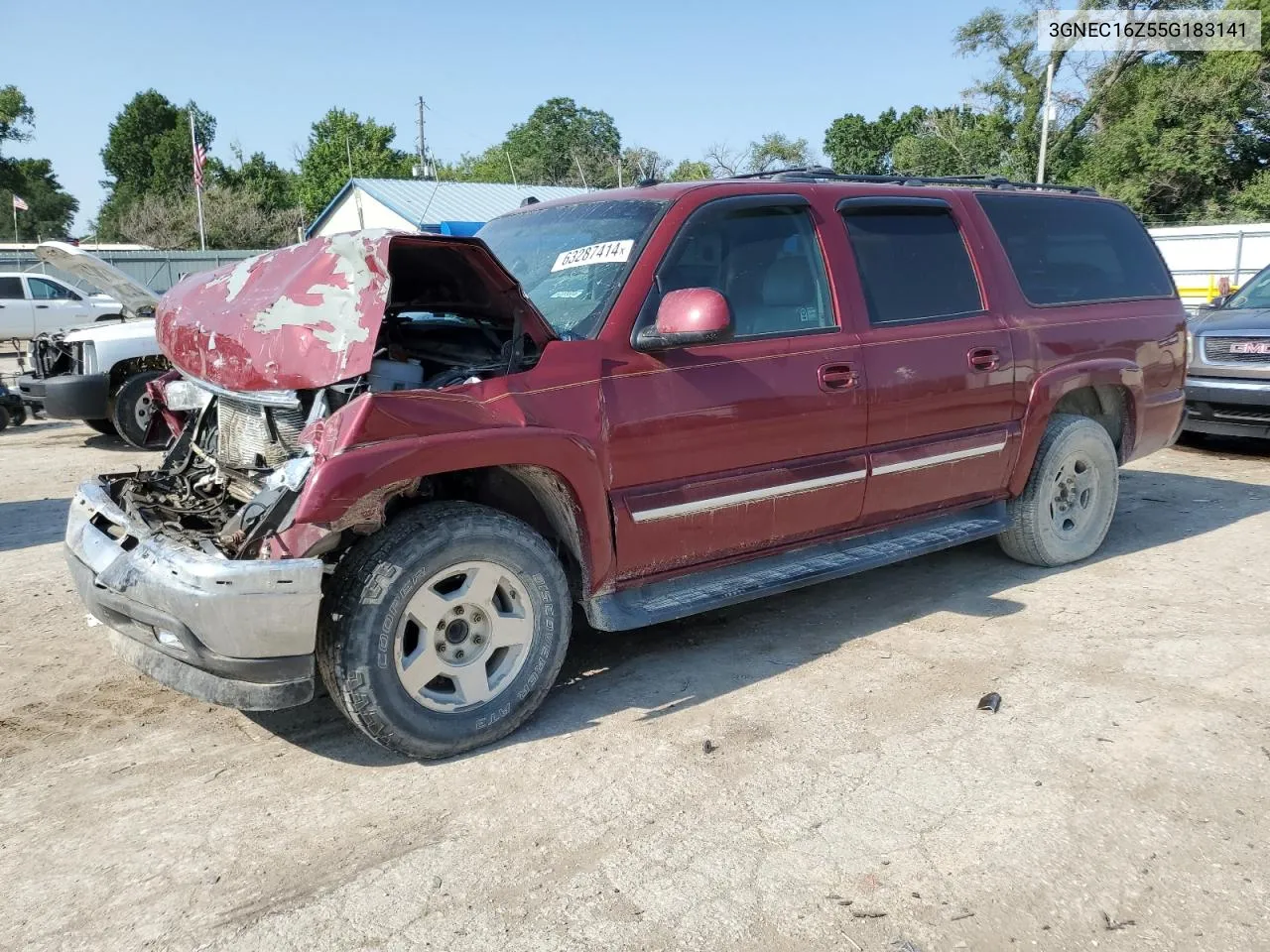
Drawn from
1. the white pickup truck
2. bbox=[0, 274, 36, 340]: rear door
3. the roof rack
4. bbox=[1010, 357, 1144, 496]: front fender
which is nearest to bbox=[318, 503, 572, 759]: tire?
the roof rack

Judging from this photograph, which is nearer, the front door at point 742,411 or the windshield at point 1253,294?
the front door at point 742,411

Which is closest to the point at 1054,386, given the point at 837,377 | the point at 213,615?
the point at 837,377

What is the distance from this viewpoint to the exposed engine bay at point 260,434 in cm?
312

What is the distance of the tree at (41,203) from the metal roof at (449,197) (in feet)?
132

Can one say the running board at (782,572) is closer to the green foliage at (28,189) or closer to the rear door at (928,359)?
the rear door at (928,359)

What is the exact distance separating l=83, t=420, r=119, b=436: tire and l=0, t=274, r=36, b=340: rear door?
1209 centimetres

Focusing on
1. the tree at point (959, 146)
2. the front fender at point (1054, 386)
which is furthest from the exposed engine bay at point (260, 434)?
the tree at point (959, 146)

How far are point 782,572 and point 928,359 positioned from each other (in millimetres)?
1193

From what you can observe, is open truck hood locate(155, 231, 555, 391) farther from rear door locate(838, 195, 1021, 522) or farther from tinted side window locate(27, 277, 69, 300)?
tinted side window locate(27, 277, 69, 300)

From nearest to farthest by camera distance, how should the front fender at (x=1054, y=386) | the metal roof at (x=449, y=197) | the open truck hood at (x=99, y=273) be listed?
the front fender at (x=1054, y=386) < the open truck hood at (x=99, y=273) < the metal roof at (x=449, y=197)

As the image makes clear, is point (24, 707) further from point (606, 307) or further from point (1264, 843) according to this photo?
point (1264, 843)

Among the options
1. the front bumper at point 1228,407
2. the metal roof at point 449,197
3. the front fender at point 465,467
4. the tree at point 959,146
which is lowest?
the front bumper at point 1228,407

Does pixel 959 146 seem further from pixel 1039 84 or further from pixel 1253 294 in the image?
pixel 1253 294

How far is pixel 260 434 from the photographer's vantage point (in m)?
3.74
